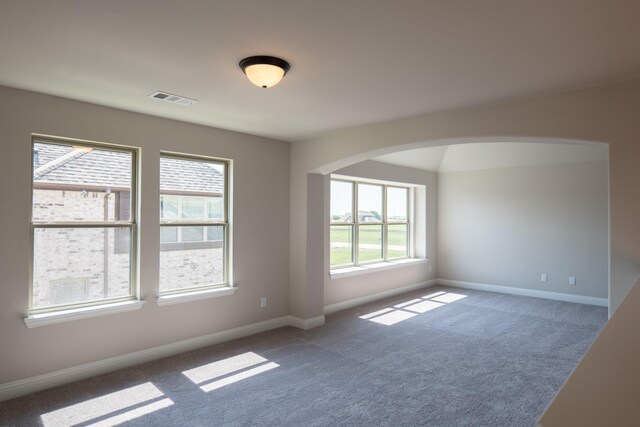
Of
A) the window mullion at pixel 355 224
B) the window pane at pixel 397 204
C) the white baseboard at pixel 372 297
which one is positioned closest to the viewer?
the white baseboard at pixel 372 297

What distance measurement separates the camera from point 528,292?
7.11 metres

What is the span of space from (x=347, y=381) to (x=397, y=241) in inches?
184

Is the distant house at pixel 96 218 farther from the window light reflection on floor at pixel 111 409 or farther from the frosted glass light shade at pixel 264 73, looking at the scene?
the frosted glass light shade at pixel 264 73

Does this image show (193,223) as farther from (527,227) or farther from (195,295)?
(527,227)

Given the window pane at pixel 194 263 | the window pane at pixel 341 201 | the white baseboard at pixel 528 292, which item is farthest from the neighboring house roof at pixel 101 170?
the white baseboard at pixel 528 292

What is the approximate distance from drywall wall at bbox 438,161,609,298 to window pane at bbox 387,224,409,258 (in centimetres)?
83

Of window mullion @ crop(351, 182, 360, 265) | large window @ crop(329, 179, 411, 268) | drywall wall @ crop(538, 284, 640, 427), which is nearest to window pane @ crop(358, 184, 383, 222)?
large window @ crop(329, 179, 411, 268)

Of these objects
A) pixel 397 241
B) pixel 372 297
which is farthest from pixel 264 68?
pixel 397 241

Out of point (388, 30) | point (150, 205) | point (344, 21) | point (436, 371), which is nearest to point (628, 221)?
point (436, 371)

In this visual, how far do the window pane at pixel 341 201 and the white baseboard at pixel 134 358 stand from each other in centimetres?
186

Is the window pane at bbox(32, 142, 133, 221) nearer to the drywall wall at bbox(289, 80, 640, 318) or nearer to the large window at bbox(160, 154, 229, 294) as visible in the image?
the large window at bbox(160, 154, 229, 294)

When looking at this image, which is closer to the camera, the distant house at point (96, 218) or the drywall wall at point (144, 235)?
the drywall wall at point (144, 235)

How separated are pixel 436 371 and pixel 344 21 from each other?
10.5 ft

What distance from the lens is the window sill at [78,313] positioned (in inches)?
131
